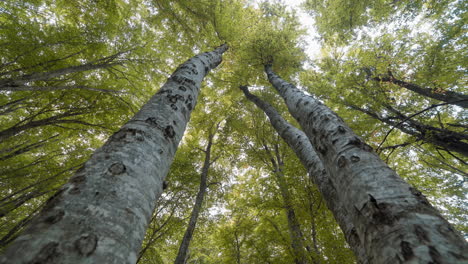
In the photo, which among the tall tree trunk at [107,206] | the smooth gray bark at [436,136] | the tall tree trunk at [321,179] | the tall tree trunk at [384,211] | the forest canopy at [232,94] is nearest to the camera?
the tall tree trunk at [107,206]

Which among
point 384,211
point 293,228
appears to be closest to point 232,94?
point 293,228

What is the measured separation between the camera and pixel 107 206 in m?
0.79

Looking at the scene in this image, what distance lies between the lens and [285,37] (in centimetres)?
→ 673

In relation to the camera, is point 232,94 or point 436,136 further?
point 232,94

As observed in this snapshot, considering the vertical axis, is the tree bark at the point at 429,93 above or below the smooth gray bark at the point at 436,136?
above

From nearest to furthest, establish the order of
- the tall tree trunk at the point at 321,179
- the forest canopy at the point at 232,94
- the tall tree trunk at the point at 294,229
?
the tall tree trunk at the point at 321,179 < the forest canopy at the point at 232,94 < the tall tree trunk at the point at 294,229

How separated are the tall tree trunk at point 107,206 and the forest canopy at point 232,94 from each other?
2.03ft

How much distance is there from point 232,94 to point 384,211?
7131 millimetres

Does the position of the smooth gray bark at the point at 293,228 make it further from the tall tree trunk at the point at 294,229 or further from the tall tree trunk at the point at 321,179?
the tall tree trunk at the point at 321,179

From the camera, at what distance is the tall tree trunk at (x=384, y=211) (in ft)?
3.02

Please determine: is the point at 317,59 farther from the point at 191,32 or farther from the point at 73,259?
the point at 73,259

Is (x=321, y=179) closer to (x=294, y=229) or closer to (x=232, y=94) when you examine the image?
(x=294, y=229)

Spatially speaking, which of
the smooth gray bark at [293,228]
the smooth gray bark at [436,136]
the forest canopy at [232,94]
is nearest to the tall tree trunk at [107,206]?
the forest canopy at [232,94]

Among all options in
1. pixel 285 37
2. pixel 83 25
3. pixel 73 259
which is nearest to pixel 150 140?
pixel 73 259
